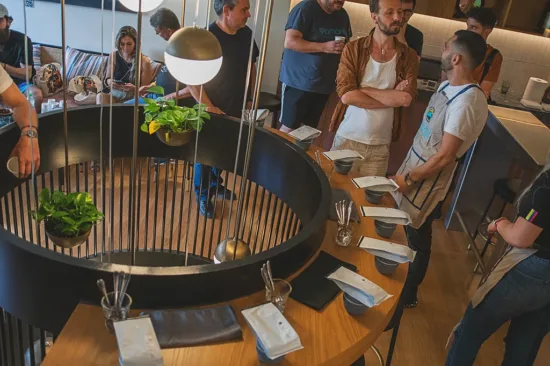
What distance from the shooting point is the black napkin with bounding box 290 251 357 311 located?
1645 millimetres

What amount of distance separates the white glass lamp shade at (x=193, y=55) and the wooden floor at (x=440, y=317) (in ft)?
5.73

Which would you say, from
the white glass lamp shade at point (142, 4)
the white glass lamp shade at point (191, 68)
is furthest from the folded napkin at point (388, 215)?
the white glass lamp shade at point (142, 4)

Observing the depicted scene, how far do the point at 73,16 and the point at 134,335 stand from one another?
4597mm

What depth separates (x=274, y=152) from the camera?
2594 millimetres

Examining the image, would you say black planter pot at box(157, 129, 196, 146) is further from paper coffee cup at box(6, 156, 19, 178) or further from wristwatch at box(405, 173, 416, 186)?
wristwatch at box(405, 173, 416, 186)

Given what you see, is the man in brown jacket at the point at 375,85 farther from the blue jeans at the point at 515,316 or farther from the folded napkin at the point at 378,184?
the blue jeans at the point at 515,316

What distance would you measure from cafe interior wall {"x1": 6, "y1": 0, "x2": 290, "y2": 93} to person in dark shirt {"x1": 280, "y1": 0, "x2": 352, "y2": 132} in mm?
1235

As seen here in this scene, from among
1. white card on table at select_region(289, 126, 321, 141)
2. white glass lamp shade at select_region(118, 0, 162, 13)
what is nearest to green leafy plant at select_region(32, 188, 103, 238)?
white glass lamp shade at select_region(118, 0, 162, 13)

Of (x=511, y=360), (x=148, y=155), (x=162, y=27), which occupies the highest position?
(x=162, y=27)

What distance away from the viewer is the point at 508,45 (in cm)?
516

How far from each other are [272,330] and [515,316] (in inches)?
52.3

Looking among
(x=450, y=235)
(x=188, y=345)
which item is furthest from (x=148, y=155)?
(x=450, y=235)

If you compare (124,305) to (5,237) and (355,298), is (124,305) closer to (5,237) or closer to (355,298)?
(5,237)

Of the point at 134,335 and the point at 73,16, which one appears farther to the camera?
the point at 73,16
